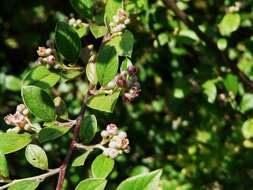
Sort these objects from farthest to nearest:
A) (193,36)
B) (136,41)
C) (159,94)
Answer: (159,94) < (136,41) < (193,36)

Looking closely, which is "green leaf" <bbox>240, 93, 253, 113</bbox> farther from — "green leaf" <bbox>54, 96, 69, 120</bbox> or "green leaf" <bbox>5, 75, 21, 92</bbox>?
"green leaf" <bbox>54, 96, 69, 120</bbox>

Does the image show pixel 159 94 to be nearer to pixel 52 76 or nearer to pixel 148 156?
pixel 148 156

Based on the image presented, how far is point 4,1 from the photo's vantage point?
2.62 metres

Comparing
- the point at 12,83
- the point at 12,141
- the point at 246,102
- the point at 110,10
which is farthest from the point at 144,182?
the point at 12,83

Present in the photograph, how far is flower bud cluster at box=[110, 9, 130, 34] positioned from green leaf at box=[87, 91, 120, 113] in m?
0.21

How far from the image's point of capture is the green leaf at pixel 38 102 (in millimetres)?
1240

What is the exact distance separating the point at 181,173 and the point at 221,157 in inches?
6.7

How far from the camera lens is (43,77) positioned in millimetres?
1398

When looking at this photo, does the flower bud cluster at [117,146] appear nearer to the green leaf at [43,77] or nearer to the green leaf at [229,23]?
the green leaf at [43,77]

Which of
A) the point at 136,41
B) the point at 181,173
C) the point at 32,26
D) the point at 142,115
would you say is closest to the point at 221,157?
Result: the point at 181,173

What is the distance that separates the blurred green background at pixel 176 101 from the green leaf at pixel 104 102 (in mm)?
572

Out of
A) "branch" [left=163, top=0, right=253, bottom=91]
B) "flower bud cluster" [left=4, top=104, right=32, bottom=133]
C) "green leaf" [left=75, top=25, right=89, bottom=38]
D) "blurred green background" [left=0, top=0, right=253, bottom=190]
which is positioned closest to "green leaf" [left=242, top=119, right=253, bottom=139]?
"blurred green background" [left=0, top=0, right=253, bottom=190]

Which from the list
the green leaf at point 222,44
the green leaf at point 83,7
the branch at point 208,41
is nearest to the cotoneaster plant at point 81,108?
the green leaf at point 83,7

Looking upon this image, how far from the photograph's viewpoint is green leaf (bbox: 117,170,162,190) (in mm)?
1062
